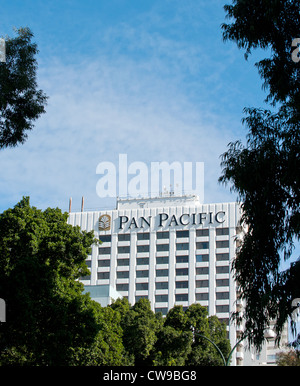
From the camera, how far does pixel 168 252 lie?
8600 centimetres

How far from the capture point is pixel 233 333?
77875mm

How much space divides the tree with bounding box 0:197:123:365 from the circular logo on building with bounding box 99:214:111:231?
2428 inches

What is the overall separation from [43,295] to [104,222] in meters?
65.1

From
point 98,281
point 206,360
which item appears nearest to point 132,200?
point 98,281

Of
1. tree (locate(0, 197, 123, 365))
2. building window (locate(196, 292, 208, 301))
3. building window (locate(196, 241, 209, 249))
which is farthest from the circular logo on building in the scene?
tree (locate(0, 197, 123, 365))

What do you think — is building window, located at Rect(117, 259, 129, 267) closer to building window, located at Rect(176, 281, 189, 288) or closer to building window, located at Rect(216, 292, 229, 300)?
building window, located at Rect(176, 281, 189, 288)

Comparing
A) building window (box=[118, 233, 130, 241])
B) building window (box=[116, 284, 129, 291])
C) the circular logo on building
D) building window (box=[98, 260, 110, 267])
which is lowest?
building window (box=[116, 284, 129, 291])

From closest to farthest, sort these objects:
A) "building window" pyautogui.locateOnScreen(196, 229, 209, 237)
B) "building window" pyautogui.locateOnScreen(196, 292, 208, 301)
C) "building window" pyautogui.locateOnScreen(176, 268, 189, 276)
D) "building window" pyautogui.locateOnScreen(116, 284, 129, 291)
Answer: "building window" pyautogui.locateOnScreen(196, 292, 208, 301) < "building window" pyautogui.locateOnScreen(176, 268, 189, 276) < "building window" pyautogui.locateOnScreen(196, 229, 209, 237) < "building window" pyautogui.locateOnScreen(116, 284, 129, 291)

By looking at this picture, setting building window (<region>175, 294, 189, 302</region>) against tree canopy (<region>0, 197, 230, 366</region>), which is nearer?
tree canopy (<region>0, 197, 230, 366</region>)

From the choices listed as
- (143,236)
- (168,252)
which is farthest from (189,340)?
(143,236)

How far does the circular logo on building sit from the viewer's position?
89.6 meters

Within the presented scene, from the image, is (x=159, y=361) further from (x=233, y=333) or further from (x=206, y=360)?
(x=233, y=333)

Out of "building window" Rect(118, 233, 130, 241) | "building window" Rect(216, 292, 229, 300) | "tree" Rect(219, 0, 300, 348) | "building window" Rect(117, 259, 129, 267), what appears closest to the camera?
"tree" Rect(219, 0, 300, 348)

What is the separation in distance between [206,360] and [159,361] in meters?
5.22
